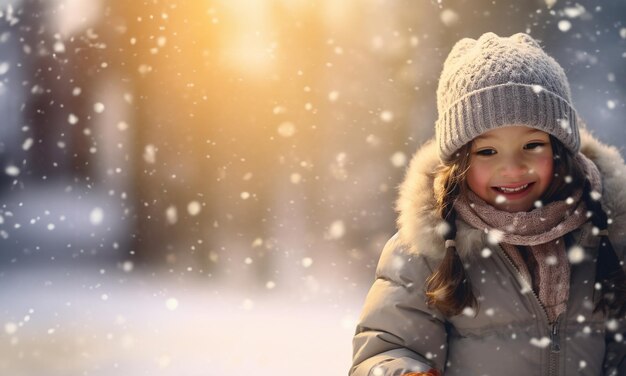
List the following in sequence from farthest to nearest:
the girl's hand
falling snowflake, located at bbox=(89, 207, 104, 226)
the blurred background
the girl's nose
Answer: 1. falling snowflake, located at bbox=(89, 207, 104, 226)
2. the blurred background
3. the girl's nose
4. the girl's hand

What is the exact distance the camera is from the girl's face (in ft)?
6.10

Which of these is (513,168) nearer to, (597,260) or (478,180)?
(478,180)

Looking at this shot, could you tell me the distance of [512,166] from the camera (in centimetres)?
184

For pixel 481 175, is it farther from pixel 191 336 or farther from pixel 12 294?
pixel 12 294

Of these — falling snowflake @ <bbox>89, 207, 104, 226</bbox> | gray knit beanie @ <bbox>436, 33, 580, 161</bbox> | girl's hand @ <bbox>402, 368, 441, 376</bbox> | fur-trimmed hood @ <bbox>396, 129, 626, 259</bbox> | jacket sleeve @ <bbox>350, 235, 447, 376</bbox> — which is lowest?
girl's hand @ <bbox>402, 368, 441, 376</bbox>

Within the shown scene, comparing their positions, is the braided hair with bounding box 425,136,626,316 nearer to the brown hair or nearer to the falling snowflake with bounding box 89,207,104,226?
the brown hair

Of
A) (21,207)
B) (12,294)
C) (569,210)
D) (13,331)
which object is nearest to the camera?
(569,210)

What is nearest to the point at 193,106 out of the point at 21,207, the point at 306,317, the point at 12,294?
the point at 21,207

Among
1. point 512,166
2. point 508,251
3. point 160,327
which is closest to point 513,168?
point 512,166

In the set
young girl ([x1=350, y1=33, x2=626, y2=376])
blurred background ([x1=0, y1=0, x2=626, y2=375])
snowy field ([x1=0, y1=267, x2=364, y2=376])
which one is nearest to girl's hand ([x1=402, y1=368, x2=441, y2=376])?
young girl ([x1=350, y1=33, x2=626, y2=376])

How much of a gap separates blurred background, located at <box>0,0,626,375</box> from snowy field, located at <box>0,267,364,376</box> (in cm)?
4

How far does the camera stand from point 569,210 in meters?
1.88

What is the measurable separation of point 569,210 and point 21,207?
5.78m

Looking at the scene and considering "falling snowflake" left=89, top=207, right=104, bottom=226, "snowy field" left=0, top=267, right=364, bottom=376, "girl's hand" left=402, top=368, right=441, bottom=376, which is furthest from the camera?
"falling snowflake" left=89, top=207, right=104, bottom=226
